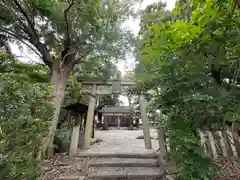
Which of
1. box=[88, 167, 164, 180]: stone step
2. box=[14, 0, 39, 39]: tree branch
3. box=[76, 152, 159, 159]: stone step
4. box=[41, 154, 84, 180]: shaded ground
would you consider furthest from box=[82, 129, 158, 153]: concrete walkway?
box=[14, 0, 39, 39]: tree branch

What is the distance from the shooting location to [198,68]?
6.62ft

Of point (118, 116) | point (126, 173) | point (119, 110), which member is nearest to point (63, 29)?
point (126, 173)

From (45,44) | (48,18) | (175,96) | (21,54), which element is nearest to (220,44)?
(175,96)

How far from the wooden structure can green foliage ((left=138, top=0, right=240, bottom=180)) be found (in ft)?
43.6

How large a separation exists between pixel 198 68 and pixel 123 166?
2.88m

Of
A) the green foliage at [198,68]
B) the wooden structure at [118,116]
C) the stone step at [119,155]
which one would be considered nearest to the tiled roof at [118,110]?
the wooden structure at [118,116]

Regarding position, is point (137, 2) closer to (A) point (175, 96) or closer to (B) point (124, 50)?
(B) point (124, 50)

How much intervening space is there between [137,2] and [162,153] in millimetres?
4991

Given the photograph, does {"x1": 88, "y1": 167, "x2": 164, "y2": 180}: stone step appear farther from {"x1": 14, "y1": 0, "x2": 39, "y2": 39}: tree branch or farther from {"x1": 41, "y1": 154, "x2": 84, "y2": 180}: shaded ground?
{"x1": 14, "y1": 0, "x2": 39, "y2": 39}: tree branch

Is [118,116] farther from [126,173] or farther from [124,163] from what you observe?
[126,173]

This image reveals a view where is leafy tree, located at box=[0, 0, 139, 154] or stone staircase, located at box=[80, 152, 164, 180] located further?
leafy tree, located at box=[0, 0, 139, 154]

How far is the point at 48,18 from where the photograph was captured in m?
4.41

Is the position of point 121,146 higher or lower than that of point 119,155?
higher

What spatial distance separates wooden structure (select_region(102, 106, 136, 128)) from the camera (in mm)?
15766
